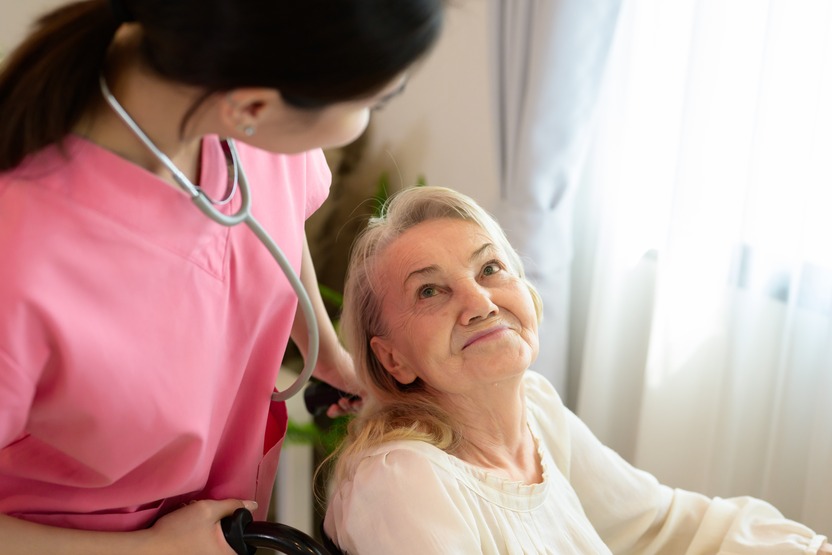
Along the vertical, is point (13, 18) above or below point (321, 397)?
above

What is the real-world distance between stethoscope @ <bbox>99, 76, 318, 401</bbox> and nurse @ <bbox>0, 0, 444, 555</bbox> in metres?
0.01

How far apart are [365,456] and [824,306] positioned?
1.02 metres

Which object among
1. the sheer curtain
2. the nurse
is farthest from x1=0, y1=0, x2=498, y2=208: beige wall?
the nurse

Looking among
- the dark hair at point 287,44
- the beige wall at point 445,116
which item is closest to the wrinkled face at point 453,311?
the dark hair at point 287,44

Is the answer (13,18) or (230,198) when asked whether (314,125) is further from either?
(13,18)

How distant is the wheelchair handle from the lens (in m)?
1.14

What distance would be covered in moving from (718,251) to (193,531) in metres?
1.24

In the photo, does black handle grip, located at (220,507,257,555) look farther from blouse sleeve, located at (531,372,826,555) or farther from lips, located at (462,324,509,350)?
blouse sleeve, located at (531,372,826,555)

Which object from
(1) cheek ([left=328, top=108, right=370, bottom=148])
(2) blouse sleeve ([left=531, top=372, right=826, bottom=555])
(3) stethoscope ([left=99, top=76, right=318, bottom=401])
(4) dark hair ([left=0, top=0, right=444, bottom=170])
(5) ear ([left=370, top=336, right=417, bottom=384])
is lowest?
(2) blouse sleeve ([left=531, top=372, right=826, bottom=555])

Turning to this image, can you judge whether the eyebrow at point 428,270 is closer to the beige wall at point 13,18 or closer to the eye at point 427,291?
the eye at point 427,291

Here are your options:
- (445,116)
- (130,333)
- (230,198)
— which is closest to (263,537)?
(130,333)

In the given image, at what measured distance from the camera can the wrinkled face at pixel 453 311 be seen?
4.29 ft

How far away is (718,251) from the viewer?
1.91m

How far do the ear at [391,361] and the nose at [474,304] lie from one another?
129mm
